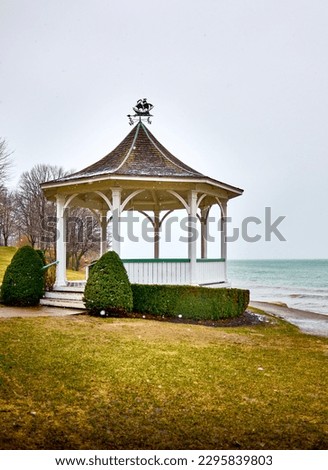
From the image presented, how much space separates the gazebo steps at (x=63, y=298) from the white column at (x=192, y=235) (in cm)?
333

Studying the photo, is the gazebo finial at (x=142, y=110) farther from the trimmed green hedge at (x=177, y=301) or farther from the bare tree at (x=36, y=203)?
the bare tree at (x=36, y=203)

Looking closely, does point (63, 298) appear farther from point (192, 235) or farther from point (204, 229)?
point (204, 229)

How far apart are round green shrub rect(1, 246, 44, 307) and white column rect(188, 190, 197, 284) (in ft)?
14.9

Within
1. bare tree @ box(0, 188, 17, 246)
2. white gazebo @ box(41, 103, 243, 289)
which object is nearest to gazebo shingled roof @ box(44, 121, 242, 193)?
white gazebo @ box(41, 103, 243, 289)

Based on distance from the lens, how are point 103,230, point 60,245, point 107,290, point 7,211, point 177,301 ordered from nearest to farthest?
point 107,290
point 177,301
point 60,245
point 103,230
point 7,211

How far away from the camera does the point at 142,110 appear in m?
14.9

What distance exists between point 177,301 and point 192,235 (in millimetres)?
2005

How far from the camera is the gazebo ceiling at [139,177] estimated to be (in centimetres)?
1202

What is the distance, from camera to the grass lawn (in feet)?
12.3

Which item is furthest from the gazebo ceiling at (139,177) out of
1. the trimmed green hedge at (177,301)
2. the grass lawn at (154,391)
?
the grass lawn at (154,391)

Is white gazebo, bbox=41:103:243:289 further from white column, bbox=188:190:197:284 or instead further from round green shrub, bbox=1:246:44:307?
round green shrub, bbox=1:246:44:307

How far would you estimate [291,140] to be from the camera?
2731cm

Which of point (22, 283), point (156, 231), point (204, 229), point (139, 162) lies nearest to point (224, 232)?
point (204, 229)
